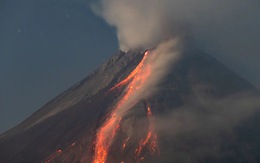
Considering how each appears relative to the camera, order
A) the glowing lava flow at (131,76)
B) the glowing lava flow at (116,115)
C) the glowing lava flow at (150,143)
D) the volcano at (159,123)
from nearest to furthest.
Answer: the glowing lava flow at (150,143) < the volcano at (159,123) < the glowing lava flow at (116,115) < the glowing lava flow at (131,76)

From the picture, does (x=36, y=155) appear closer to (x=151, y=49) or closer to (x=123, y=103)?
(x=123, y=103)

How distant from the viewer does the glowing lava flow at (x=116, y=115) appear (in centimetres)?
5309

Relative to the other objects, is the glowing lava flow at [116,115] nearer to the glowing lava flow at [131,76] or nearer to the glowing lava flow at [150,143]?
the glowing lava flow at [131,76]

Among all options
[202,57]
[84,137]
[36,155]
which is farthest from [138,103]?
[202,57]

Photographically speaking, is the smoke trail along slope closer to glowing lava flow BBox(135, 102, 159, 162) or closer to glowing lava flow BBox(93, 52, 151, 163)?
glowing lava flow BBox(93, 52, 151, 163)

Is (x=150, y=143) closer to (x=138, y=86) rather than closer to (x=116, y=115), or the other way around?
(x=116, y=115)

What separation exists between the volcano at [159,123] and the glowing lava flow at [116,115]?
174 mm

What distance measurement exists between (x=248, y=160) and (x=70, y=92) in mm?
37280

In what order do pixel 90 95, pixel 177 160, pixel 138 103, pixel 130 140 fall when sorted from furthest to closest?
pixel 90 95 → pixel 138 103 → pixel 130 140 → pixel 177 160

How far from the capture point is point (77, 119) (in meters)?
63.0

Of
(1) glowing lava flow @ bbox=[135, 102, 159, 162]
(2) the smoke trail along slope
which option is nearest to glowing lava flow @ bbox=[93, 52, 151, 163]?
(2) the smoke trail along slope

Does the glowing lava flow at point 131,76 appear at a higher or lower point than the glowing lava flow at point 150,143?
higher

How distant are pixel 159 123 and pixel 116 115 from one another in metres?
5.80

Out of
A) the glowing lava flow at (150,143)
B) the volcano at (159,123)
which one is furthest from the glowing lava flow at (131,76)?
the glowing lava flow at (150,143)
